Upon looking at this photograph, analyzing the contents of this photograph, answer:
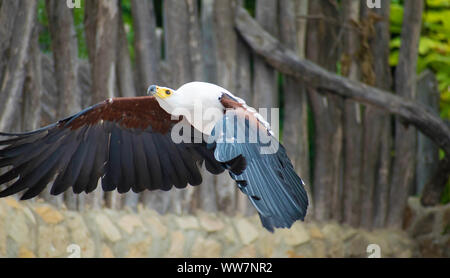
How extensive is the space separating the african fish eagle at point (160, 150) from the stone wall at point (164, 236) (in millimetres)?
711

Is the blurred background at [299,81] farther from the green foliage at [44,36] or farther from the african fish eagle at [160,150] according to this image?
the african fish eagle at [160,150]

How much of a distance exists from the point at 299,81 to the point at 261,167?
2.50 m

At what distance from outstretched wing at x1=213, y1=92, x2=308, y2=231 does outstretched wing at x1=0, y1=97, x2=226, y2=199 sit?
2.21 ft

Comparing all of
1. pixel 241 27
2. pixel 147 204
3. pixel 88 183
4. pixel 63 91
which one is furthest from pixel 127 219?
pixel 241 27

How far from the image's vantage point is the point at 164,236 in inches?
180

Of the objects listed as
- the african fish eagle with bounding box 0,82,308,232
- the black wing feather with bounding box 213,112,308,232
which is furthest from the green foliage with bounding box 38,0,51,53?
the black wing feather with bounding box 213,112,308,232

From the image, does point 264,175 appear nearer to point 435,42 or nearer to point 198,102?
point 198,102

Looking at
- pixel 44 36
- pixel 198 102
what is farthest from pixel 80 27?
pixel 198 102

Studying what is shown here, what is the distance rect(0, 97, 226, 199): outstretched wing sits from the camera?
3.14m

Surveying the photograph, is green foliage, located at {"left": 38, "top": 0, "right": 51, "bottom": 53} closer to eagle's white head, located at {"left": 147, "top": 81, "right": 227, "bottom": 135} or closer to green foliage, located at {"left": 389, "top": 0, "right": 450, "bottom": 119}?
eagle's white head, located at {"left": 147, "top": 81, "right": 227, "bottom": 135}

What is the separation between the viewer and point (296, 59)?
196 inches

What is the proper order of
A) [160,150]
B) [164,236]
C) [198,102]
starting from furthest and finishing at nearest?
[164,236]
[160,150]
[198,102]

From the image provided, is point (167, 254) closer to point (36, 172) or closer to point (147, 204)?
point (147, 204)

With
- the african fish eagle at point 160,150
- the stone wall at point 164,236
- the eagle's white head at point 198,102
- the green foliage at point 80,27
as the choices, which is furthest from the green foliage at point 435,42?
the eagle's white head at point 198,102
